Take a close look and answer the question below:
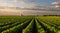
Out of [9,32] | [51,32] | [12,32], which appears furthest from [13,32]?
[51,32]

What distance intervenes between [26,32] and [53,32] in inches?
86.8

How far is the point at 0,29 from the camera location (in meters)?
14.8

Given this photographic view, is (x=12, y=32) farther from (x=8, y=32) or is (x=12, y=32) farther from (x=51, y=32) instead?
(x=51, y=32)

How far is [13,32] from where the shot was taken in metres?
13.5

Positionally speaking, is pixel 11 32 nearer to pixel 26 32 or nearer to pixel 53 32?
pixel 26 32

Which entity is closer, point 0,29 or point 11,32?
point 11,32

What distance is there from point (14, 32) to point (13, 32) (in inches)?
10.1

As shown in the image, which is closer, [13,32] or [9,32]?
[9,32]

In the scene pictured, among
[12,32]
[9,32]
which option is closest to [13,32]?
[12,32]

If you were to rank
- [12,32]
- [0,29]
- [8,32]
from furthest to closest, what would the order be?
1. [0,29]
2. [12,32]
3. [8,32]

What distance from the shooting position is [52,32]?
44.0ft

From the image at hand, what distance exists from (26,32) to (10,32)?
1132mm

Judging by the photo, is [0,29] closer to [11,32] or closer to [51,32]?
[11,32]

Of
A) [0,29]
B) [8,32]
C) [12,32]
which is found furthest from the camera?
[0,29]
